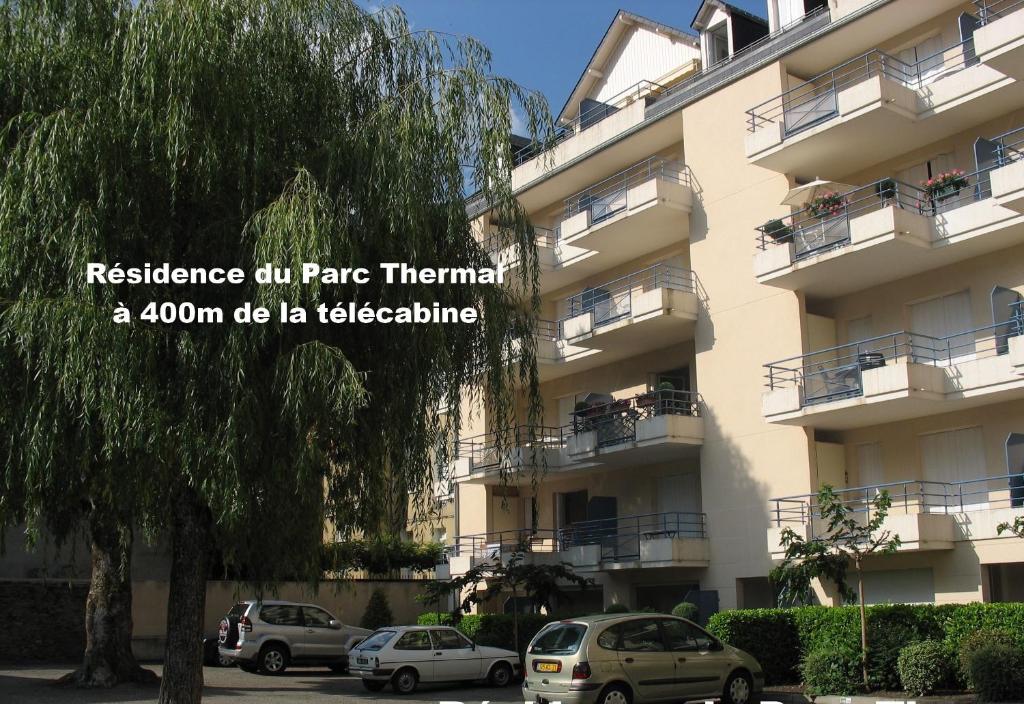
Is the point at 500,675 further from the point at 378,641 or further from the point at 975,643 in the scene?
the point at 975,643

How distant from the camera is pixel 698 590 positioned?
26766 millimetres

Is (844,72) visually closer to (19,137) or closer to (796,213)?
(796,213)

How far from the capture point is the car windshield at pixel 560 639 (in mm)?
16703

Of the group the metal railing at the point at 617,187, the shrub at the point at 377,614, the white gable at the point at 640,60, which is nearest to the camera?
the metal railing at the point at 617,187

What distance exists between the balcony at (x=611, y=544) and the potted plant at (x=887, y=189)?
894 cm

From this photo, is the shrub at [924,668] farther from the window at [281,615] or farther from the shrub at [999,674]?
the window at [281,615]

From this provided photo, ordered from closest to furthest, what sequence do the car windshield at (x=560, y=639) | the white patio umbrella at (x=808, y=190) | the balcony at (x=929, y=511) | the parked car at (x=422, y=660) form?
the car windshield at (x=560, y=639), the balcony at (x=929, y=511), the parked car at (x=422, y=660), the white patio umbrella at (x=808, y=190)

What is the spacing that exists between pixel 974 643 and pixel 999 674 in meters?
0.92

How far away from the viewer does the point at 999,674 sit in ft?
54.8

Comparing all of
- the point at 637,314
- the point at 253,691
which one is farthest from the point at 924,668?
the point at 253,691

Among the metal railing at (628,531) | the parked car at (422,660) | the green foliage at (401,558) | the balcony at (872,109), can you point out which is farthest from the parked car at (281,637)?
the balcony at (872,109)

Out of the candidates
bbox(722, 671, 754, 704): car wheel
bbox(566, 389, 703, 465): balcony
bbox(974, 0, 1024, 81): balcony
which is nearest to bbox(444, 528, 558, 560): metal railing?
bbox(566, 389, 703, 465): balcony

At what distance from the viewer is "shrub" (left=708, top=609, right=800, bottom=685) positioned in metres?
21.4

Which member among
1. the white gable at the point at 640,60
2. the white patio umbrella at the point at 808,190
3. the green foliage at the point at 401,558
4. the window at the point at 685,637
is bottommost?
the window at the point at 685,637
